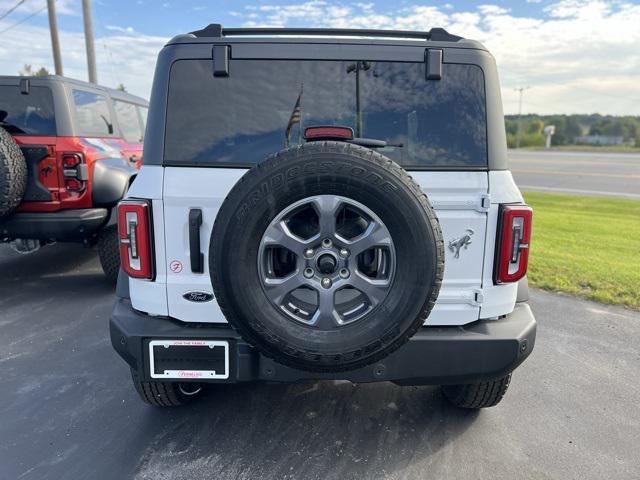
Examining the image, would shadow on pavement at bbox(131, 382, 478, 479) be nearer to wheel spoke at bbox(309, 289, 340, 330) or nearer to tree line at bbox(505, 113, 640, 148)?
wheel spoke at bbox(309, 289, 340, 330)

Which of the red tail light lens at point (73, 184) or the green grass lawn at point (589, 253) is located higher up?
the red tail light lens at point (73, 184)


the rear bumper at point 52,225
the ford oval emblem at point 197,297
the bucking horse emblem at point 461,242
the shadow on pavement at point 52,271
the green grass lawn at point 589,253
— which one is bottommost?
the shadow on pavement at point 52,271

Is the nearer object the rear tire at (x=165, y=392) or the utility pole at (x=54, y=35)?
the rear tire at (x=165, y=392)

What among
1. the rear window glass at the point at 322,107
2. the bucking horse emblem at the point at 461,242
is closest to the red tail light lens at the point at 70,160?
the rear window glass at the point at 322,107

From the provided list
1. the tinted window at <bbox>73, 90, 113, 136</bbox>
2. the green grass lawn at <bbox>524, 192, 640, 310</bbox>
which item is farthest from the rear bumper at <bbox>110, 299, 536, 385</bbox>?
the tinted window at <bbox>73, 90, 113, 136</bbox>

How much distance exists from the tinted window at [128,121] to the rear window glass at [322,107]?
4.72 m

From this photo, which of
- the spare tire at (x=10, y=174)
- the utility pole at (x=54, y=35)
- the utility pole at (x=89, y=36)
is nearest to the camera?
the spare tire at (x=10, y=174)

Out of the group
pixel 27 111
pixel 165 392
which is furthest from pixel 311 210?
pixel 27 111

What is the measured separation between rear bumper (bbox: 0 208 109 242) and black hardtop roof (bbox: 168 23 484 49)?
2.85m

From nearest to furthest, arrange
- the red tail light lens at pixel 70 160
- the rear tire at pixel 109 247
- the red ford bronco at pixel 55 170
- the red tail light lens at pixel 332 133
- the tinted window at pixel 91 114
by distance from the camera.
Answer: the red tail light lens at pixel 332 133
the red ford bronco at pixel 55 170
the red tail light lens at pixel 70 160
the rear tire at pixel 109 247
the tinted window at pixel 91 114

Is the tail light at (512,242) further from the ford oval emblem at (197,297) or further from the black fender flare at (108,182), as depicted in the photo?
the black fender flare at (108,182)

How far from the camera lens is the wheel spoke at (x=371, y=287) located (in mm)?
2000

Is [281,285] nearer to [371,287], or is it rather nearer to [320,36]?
[371,287]

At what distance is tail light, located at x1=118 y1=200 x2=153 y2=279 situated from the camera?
7.25 ft
